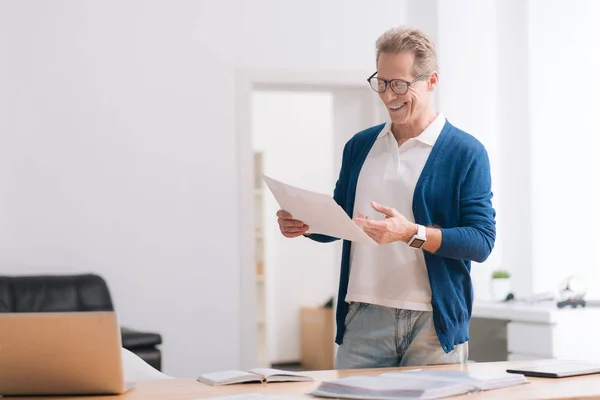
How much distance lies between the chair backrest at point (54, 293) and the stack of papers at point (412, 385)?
3.21 m

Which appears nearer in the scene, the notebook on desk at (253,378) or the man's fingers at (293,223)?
the notebook on desk at (253,378)

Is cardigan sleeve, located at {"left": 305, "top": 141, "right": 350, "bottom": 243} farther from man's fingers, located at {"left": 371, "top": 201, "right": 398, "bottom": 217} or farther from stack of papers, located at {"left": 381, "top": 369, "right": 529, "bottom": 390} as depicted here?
stack of papers, located at {"left": 381, "top": 369, "right": 529, "bottom": 390}

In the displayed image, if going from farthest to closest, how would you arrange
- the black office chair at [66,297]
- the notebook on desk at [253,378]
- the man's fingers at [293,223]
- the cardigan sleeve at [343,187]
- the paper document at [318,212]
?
the black office chair at [66,297] → the cardigan sleeve at [343,187] → the man's fingers at [293,223] → the paper document at [318,212] → the notebook on desk at [253,378]

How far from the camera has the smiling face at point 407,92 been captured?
2.47m

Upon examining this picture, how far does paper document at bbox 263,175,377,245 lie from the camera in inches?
80.9

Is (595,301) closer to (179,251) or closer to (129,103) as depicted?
(179,251)

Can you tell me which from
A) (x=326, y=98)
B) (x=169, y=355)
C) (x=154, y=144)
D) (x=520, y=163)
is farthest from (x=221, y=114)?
(x=326, y=98)

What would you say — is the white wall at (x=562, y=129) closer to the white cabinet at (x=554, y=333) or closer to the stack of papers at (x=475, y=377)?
the white cabinet at (x=554, y=333)

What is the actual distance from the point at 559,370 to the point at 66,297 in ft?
10.8

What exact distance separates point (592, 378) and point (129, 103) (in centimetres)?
373

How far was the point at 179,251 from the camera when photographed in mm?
5273

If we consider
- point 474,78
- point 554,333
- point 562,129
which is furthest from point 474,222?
point 474,78

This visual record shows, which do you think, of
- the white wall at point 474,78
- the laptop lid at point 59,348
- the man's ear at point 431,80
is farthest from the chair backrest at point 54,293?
the laptop lid at point 59,348

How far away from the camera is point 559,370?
2.05m
